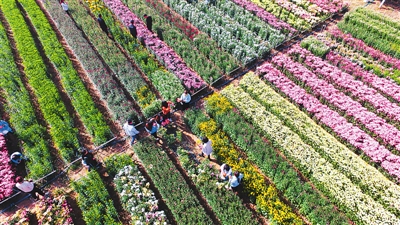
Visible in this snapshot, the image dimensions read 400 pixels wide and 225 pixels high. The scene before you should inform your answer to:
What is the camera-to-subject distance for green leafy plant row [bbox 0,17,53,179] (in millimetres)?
11718

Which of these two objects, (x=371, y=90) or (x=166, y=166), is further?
(x=371, y=90)

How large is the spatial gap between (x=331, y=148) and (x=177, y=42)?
11.1m

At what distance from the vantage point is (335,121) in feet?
43.7

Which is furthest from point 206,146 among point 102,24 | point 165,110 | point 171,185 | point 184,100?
point 102,24

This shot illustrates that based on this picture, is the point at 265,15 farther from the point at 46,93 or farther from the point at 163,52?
the point at 46,93

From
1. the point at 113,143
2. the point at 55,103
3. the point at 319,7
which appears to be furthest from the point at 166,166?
the point at 319,7

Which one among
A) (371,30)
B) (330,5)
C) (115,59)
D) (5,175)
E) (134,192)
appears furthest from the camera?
(330,5)

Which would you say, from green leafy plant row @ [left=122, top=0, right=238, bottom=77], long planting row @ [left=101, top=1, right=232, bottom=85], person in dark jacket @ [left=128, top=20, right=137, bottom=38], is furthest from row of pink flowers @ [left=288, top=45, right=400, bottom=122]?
person in dark jacket @ [left=128, top=20, right=137, bottom=38]

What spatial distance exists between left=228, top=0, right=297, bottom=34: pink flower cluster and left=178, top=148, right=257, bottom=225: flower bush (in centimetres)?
1238

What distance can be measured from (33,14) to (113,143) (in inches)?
563

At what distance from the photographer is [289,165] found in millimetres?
11953

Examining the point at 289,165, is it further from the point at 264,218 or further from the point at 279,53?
the point at 279,53

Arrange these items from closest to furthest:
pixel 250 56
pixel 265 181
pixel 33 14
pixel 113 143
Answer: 1. pixel 265 181
2. pixel 113 143
3. pixel 250 56
4. pixel 33 14

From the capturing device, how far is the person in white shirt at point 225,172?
421 inches
